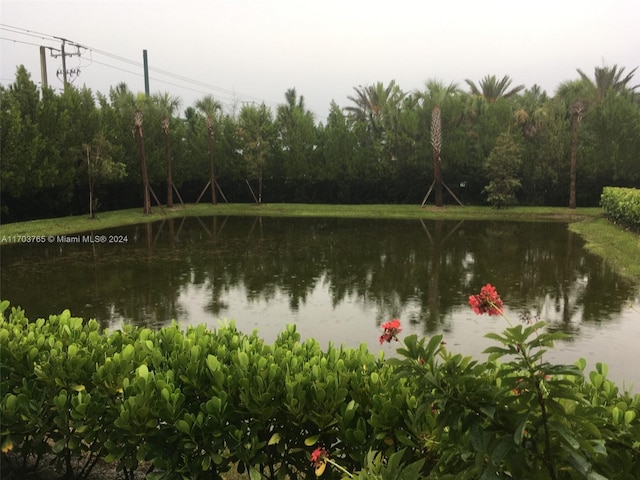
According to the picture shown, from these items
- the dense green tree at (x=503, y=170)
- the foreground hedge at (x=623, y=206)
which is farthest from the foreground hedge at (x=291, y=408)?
the dense green tree at (x=503, y=170)

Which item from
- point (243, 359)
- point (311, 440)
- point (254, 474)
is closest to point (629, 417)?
point (311, 440)

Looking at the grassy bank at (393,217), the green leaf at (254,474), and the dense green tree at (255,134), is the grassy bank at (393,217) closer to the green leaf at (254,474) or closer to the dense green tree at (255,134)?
the dense green tree at (255,134)

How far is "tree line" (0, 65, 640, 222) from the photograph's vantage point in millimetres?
22391

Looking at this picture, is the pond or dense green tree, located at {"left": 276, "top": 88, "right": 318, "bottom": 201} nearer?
the pond

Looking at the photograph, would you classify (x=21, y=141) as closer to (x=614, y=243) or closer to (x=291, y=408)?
(x=614, y=243)

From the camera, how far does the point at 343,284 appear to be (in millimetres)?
10648

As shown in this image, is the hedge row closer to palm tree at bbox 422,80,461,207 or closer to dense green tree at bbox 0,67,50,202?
dense green tree at bbox 0,67,50,202

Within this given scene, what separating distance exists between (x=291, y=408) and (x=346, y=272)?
9.43 meters

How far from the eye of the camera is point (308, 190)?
103 feet

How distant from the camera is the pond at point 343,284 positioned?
7613mm

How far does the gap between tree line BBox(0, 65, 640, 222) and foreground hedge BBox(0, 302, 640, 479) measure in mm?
19725

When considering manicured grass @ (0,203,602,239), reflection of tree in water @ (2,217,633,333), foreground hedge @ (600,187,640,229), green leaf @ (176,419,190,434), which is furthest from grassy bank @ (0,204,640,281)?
green leaf @ (176,419,190,434)

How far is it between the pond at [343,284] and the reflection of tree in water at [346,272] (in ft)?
0.12

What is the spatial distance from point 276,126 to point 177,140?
601 cm
